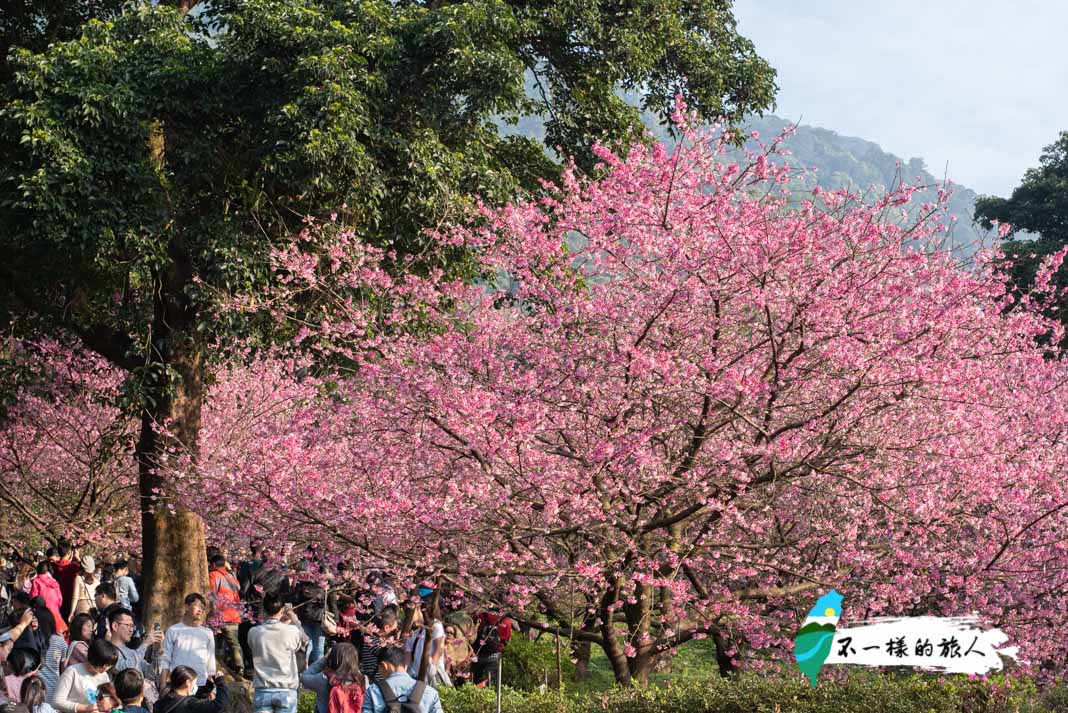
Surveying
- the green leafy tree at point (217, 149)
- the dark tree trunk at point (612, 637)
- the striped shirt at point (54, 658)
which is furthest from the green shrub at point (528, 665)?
the striped shirt at point (54, 658)

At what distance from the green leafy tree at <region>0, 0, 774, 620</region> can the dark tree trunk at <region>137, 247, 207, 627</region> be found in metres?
0.03

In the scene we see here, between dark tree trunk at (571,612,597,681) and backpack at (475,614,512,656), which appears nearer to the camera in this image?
dark tree trunk at (571,612,597,681)

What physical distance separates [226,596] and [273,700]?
4.78 metres

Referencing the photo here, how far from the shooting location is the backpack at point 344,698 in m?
7.73

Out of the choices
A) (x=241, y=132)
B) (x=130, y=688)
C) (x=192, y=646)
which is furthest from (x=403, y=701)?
(x=241, y=132)

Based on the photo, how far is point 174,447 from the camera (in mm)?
14555

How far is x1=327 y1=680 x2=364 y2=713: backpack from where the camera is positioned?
7734 mm

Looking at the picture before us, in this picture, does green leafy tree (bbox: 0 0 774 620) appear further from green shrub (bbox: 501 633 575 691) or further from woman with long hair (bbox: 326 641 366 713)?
woman with long hair (bbox: 326 641 366 713)

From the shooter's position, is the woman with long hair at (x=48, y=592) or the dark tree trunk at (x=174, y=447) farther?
the dark tree trunk at (x=174, y=447)

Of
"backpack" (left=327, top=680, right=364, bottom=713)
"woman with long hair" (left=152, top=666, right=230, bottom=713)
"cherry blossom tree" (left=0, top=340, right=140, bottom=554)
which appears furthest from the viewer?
"cherry blossom tree" (left=0, top=340, right=140, bottom=554)

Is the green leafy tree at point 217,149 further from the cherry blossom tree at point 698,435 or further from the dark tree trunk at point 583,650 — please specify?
the dark tree trunk at point 583,650

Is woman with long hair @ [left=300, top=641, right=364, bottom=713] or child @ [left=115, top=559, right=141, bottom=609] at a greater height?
woman with long hair @ [left=300, top=641, right=364, bottom=713]

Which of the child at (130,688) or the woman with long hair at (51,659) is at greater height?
the child at (130,688)

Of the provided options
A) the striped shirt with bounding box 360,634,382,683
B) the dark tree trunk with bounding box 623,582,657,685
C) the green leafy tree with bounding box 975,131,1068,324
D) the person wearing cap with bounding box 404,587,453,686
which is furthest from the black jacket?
the green leafy tree with bounding box 975,131,1068,324
